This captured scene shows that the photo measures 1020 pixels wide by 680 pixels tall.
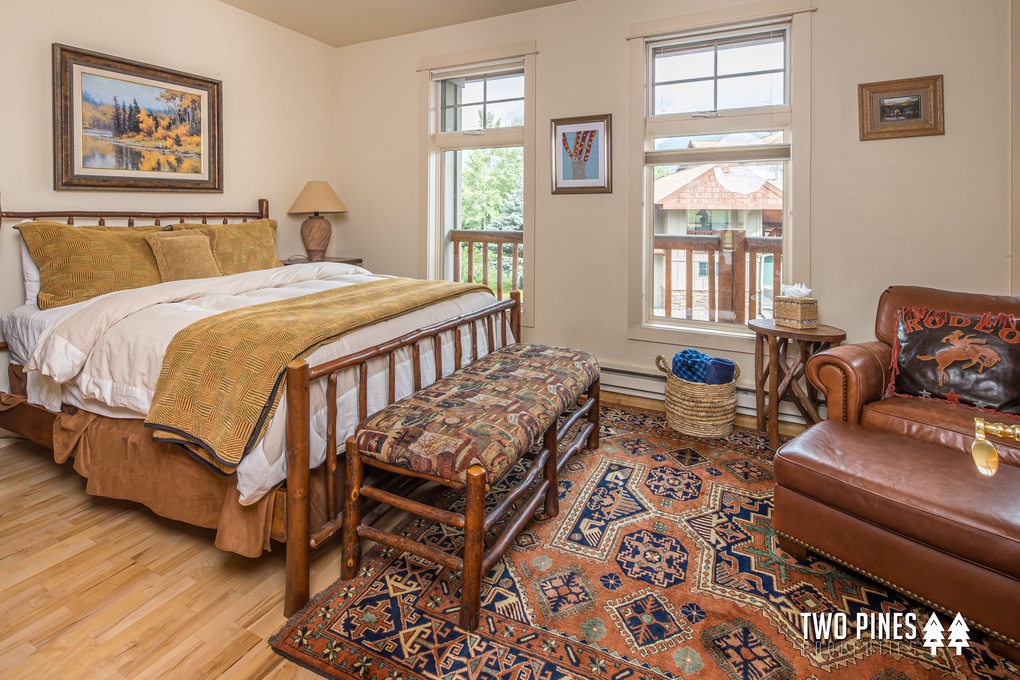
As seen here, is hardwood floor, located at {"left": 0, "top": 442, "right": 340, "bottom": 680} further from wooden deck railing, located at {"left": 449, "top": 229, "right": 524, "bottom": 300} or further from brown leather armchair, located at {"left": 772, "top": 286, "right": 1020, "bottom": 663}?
wooden deck railing, located at {"left": 449, "top": 229, "right": 524, "bottom": 300}

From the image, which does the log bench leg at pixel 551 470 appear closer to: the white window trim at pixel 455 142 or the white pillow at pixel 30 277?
the white window trim at pixel 455 142

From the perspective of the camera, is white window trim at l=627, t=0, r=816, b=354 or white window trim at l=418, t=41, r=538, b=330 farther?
white window trim at l=418, t=41, r=538, b=330

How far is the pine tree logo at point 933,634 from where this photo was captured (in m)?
1.50

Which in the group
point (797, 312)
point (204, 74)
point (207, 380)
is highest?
point (204, 74)

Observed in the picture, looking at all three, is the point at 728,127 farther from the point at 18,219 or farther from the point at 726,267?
the point at 18,219

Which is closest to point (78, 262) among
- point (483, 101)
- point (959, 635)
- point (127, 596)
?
point (127, 596)

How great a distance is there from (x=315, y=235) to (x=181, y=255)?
140 cm

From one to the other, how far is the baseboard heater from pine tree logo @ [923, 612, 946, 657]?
175 centimetres

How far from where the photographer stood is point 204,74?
11.7 feet

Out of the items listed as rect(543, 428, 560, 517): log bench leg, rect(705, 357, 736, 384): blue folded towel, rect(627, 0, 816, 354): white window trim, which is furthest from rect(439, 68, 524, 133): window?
rect(543, 428, 560, 517): log bench leg

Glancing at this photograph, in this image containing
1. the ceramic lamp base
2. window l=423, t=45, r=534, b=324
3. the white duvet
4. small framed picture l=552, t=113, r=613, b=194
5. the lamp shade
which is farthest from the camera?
Result: the ceramic lamp base

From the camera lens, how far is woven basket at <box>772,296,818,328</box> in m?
2.84

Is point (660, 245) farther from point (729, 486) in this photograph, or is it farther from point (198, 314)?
point (198, 314)

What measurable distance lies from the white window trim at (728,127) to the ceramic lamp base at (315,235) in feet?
7.78
